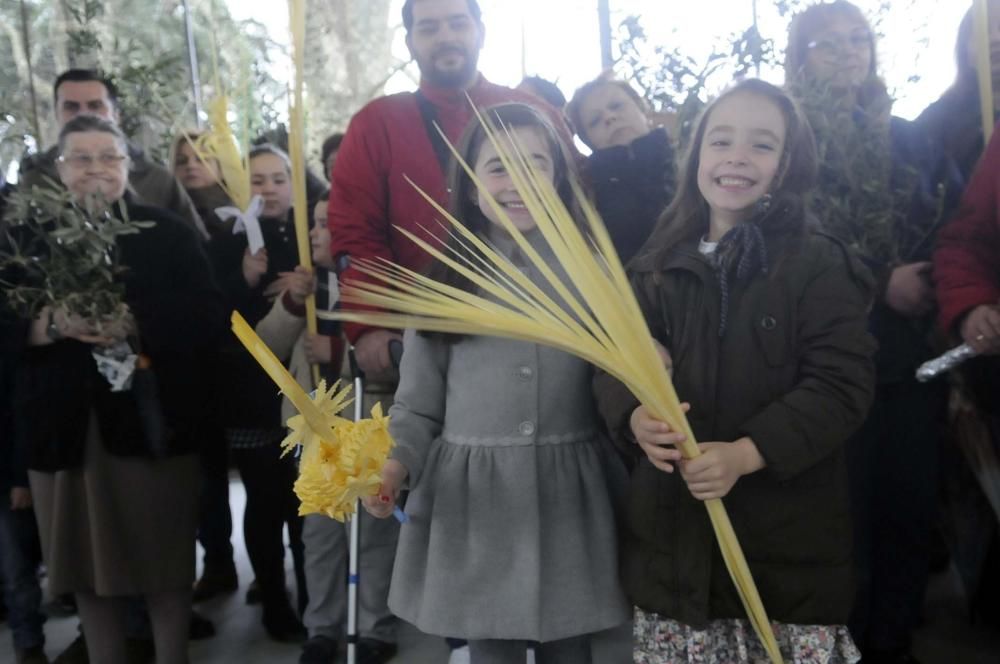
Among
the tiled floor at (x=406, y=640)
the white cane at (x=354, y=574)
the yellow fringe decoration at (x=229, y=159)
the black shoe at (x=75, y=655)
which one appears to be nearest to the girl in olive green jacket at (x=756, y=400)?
the white cane at (x=354, y=574)

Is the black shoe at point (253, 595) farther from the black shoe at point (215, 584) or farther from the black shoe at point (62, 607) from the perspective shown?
the black shoe at point (62, 607)

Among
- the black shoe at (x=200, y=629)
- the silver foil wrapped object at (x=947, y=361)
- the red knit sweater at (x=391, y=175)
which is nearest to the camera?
the silver foil wrapped object at (x=947, y=361)

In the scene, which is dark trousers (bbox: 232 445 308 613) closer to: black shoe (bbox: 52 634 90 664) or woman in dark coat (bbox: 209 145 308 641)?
woman in dark coat (bbox: 209 145 308 641)

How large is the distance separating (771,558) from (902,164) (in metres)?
1.12

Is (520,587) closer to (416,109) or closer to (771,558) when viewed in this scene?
(771,558)

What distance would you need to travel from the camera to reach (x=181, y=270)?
2.40 metres

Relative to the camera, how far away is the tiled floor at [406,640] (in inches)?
96.0

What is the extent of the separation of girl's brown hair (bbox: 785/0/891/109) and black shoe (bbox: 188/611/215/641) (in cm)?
228

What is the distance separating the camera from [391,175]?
2.33m

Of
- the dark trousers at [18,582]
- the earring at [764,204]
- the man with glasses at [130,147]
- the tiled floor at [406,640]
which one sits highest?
the man with glasses at [130,147]

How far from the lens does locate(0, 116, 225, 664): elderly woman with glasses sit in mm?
2242

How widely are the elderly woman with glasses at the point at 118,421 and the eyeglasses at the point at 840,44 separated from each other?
167 centimetres

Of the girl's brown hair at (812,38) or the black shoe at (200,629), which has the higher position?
the girl's brown hair at (812,38)

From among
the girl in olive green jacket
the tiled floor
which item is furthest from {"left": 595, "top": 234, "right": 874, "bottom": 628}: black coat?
the tiled floor
